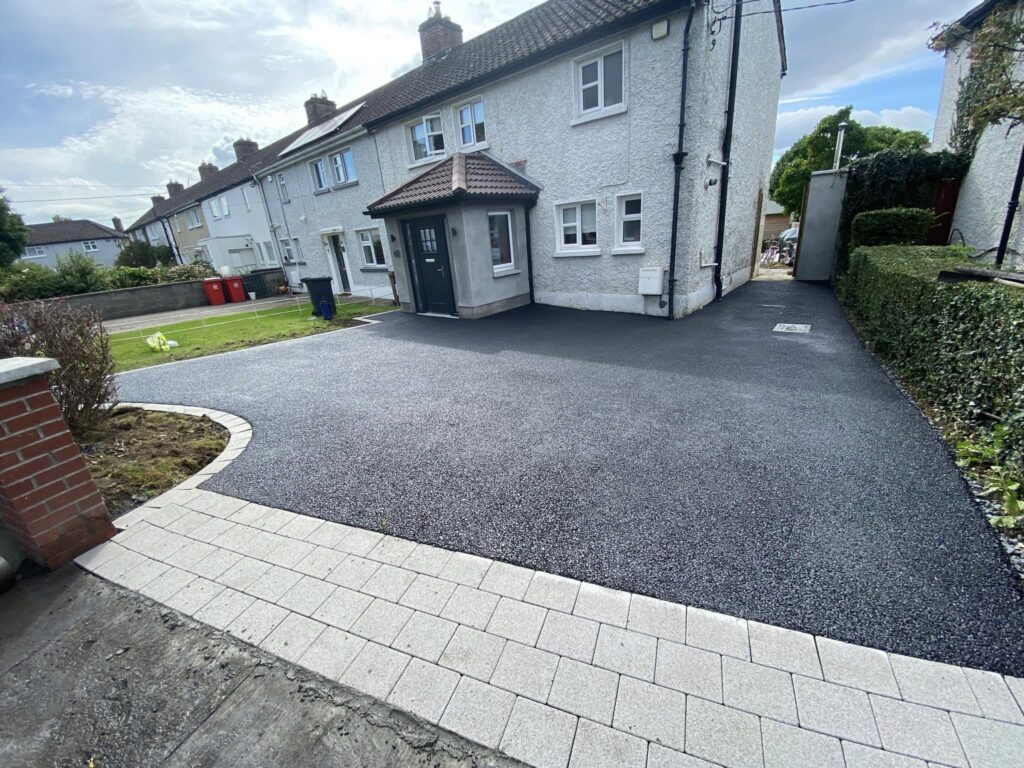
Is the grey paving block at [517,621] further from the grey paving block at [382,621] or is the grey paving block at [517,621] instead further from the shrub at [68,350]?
the shrub at [68,350]

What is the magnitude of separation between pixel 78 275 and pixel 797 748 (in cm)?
2378

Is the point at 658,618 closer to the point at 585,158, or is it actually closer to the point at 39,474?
the point at 39,474

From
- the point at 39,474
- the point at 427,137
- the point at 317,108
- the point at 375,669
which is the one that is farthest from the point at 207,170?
the point at 375,669

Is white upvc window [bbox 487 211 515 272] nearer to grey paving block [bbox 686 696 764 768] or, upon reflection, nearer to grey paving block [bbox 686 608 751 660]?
grey paving block [bbox 686 608 751 660]

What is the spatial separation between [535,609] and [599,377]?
4110 millimetres

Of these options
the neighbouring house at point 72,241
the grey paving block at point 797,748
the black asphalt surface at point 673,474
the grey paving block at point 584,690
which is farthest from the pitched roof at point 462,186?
the neighbouring house at point 72,241

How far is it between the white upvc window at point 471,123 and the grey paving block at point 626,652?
40.9 feet

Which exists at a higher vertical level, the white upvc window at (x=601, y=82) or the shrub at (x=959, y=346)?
the white upvc window at (x=601, y=82)

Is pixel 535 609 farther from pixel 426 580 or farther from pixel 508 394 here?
pixel 508 394

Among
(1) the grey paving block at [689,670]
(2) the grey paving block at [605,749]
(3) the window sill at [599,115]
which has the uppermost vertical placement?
(3) the window sill at [599,115]

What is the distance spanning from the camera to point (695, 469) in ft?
11.6

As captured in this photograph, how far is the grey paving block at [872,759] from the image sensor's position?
152 centimetres

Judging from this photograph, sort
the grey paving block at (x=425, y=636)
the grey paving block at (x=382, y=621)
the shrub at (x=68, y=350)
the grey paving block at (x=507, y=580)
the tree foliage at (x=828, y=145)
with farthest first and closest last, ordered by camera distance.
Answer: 1. the tree foliage at (x=828, y=145)
2. the shrub at (x=68, y=350)
3. the grey paving block at (x=507, y=580)
4. the grey paving block at (x=382, y=621)
5. the grey paving block at (x=425, y=636)

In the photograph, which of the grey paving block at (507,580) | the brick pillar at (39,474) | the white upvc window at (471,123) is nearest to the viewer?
the grey paving block at (507,580)
